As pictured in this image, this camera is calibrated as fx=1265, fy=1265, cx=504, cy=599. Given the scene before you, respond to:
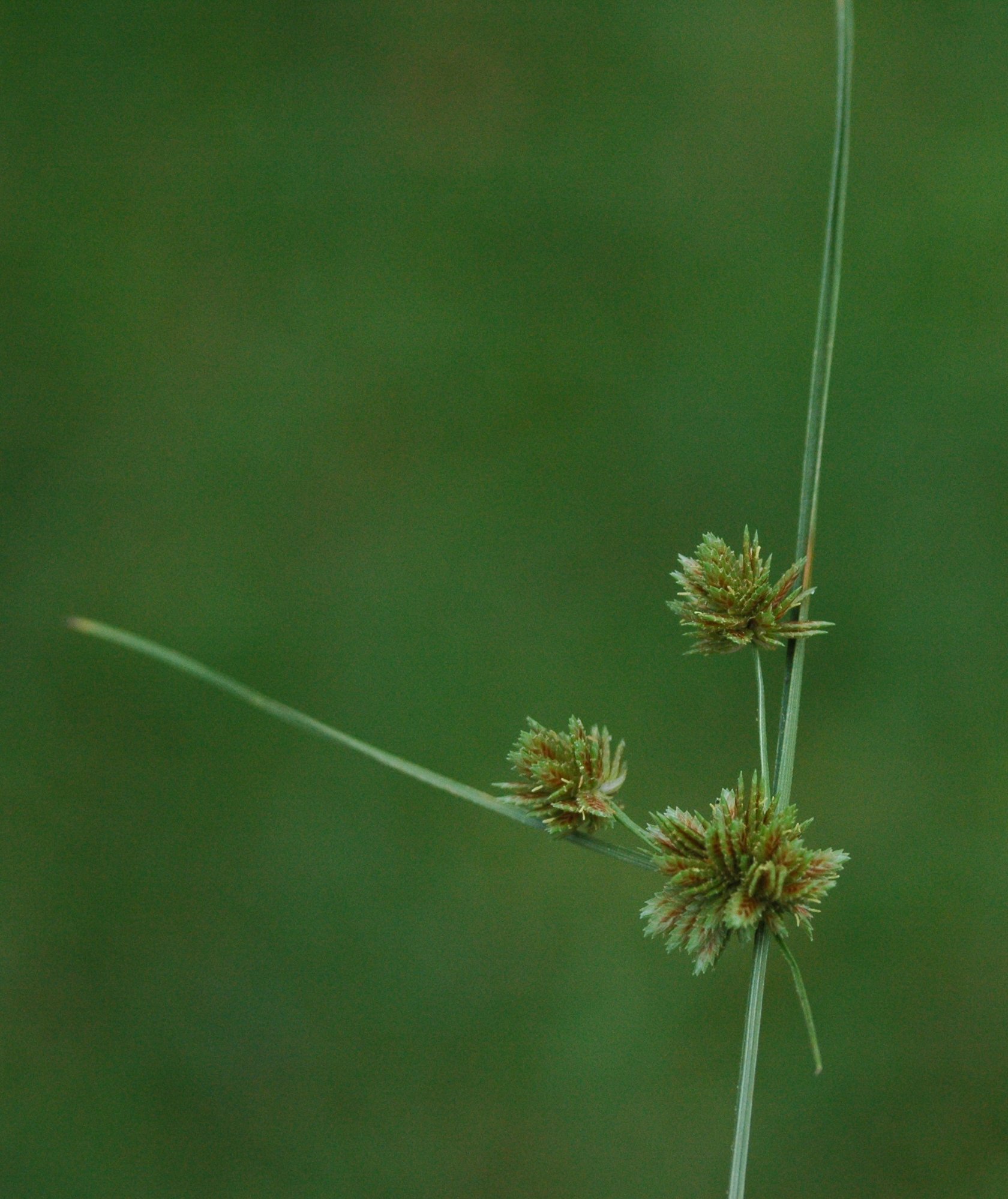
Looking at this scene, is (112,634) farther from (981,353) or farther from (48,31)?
(48,31)

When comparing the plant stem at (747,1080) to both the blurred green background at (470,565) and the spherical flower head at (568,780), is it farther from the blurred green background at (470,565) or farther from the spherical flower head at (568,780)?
the blurred green background at (470,565)

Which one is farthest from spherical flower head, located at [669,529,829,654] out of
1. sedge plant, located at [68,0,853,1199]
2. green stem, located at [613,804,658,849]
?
→ green stem, located at [613,804,658,849]

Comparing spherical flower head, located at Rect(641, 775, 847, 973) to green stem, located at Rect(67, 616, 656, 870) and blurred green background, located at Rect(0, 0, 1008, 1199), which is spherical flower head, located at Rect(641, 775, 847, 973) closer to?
green stem, located at Rect(67, 616, 656, 870)

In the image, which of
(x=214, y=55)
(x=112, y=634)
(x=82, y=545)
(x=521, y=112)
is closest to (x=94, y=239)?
(x=214, y=55)

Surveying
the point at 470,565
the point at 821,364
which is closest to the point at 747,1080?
the point at 821,364

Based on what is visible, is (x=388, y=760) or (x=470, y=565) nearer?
(x=388, y=760)

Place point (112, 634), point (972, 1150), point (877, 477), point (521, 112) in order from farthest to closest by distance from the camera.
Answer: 1. point (521, 112)
2. point (877, 477)
3. point (972, 1150)
4. point (112, 634)

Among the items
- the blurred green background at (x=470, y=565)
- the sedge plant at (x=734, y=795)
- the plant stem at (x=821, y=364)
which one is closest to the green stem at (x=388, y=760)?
the sedge plant at (x=734, y=795)

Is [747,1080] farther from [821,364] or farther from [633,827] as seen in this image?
[821,364]
